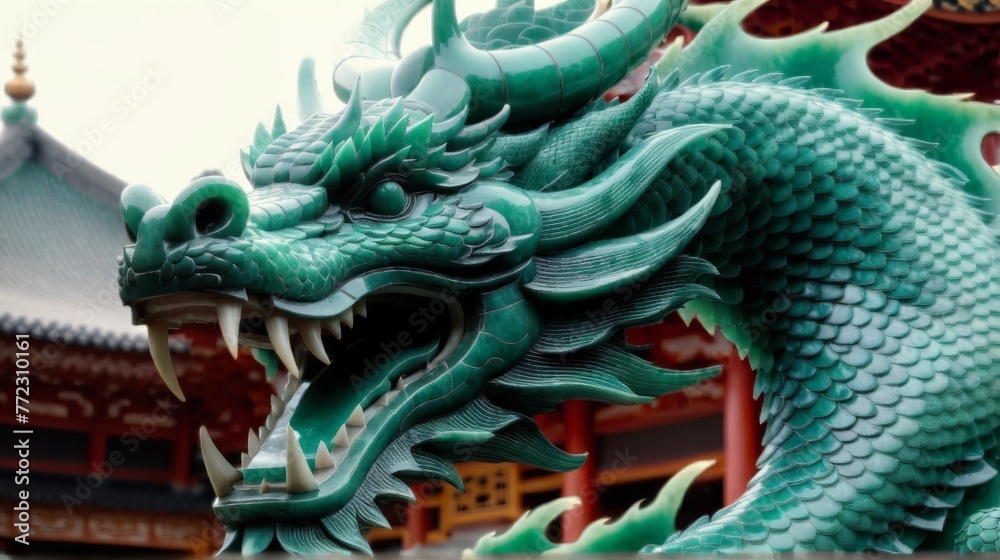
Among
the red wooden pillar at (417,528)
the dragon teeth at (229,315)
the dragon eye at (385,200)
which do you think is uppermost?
the dragon eye at (385,200)

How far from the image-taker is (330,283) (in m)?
2.37

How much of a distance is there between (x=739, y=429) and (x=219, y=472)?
6.31 m

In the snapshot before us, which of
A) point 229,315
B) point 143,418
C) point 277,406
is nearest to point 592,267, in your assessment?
point 277,406

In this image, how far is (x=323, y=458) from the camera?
2.34m

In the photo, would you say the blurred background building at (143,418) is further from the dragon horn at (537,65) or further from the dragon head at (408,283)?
the dragon head at (408,283)

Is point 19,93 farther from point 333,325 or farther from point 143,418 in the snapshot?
point 333,325

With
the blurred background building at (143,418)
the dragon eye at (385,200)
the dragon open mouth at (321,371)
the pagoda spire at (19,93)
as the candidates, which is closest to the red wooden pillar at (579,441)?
the blurred background building at (143,418)

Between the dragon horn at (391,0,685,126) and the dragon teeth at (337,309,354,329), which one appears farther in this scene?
the dragon horn at (391,0,685,126)

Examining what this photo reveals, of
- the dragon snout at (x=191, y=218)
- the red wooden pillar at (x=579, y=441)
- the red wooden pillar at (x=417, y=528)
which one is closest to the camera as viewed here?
the dragon snout at (x=191, y=218)

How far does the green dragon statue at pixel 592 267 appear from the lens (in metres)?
2.35

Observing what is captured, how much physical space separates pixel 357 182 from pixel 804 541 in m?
1.15

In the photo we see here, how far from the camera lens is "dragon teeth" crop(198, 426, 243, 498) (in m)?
2.36

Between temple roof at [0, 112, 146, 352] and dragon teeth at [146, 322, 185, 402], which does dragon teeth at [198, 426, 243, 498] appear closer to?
dragon teeth at [146, 322, 185, 402]

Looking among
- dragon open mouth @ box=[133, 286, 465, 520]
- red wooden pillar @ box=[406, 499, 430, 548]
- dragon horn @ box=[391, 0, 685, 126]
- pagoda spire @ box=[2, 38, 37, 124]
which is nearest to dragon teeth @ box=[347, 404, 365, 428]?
dragon open mouth @ box=[133, 286, 465, 520]
